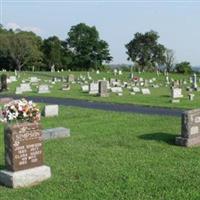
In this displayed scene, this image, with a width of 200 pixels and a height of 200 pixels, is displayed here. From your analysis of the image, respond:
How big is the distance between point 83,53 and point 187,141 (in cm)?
8831

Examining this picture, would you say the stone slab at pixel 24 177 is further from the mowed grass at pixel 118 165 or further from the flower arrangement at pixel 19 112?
the flower arrangement at pixel 19 112

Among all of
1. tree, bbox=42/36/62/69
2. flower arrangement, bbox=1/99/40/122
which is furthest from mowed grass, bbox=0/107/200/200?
tree, bbox=42/36/62/69

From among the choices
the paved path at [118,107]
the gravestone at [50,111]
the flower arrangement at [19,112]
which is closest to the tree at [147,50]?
the paved path at [118,107]

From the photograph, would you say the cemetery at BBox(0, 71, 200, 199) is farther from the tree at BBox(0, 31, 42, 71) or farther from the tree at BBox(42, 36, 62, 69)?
the tree at BBox(42, 36, 62, 69)

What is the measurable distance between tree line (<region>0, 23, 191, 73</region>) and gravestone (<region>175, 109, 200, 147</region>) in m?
72.5

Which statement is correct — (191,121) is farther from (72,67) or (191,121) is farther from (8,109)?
(72,67)

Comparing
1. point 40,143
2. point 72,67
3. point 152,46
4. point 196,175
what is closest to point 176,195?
point 196,175

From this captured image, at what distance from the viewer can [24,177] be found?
9.29m

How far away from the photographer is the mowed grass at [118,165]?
28.7 feet

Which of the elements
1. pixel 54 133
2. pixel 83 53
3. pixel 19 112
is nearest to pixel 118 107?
pixel 54 133

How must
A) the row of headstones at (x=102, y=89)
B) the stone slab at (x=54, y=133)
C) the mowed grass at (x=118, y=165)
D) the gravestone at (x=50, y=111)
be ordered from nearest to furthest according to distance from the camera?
1. the mowed grass at (x=118, y=165)
2. the stone slab at (x=54, y=133)
3. the gravestone at (x=50, y=111)
4. the row of headstones at (x=102, y=89)

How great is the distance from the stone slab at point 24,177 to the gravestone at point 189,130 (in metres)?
4.83

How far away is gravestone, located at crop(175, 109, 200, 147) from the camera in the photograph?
1309 centimetres

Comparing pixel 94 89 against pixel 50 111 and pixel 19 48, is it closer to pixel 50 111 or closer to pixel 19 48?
pixel 50 111
